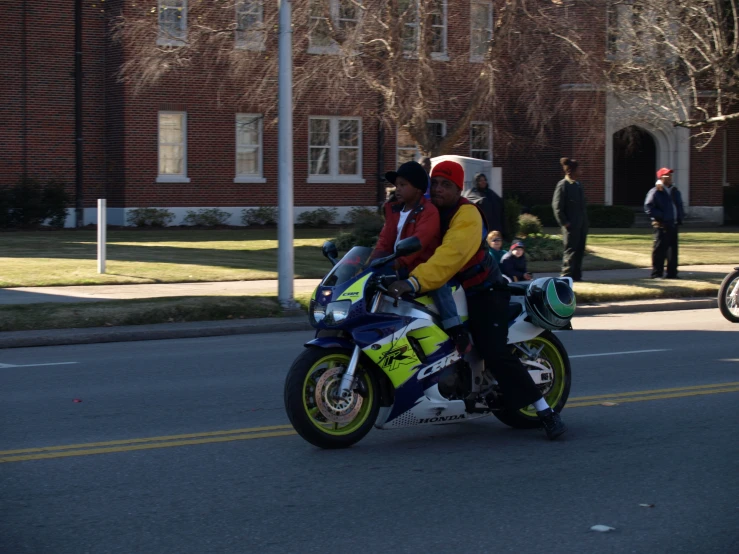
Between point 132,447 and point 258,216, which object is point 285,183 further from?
point 258,216

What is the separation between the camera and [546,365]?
7.56 metres

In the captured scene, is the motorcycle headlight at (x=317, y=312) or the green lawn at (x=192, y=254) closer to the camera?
the motorcycle headlight at (x=317, y=312)

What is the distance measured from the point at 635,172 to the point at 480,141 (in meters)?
8.58

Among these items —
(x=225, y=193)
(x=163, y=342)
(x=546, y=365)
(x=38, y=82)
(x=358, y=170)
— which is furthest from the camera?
(x=358, y=170)

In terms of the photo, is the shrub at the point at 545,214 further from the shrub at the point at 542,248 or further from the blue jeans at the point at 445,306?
the blue jeans at the point at 445,306

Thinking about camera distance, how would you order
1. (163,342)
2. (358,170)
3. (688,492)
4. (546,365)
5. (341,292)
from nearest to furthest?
(688,492), (341,292), (546,365), (163,342), (358,170)

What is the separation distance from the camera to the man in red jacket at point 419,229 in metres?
Result: 6.82

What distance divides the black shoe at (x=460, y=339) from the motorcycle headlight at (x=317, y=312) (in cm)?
86

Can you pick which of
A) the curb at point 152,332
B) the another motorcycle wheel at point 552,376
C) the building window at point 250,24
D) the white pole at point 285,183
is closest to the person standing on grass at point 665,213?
the white pole at point 285,183

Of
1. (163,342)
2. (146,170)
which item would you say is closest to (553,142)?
(146,170)

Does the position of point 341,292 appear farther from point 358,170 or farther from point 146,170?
point 358,170

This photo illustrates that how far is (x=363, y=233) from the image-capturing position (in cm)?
2194

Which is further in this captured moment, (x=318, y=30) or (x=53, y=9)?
(x=53, y=9)

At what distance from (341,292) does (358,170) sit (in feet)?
96.7
